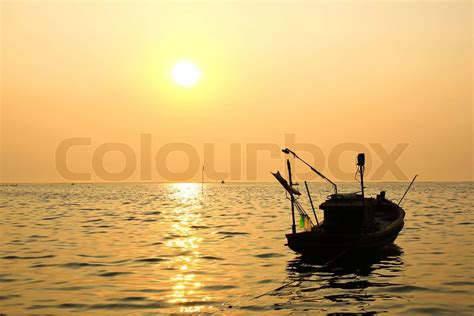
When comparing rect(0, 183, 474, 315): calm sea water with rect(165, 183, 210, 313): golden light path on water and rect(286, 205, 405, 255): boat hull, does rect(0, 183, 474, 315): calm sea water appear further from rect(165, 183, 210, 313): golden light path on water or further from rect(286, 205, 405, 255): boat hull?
rect(286, 205, 405, 255): boat hull

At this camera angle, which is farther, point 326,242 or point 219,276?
point 326,242

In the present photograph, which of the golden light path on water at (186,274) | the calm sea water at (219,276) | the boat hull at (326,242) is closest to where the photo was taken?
the calm sea water at (219,276)

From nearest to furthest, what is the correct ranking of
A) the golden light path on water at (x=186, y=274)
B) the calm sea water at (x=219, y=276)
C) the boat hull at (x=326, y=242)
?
the calm sea water at (x=219, y=276) → the golden light path on water at (x=186, y=274) → the boat hull at (x=326, y=242)

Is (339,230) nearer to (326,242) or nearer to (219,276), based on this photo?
(326,242)

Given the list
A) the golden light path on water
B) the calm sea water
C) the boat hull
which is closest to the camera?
the calm sea water

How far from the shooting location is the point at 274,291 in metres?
18.8

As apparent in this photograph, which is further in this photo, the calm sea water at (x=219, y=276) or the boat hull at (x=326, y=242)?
the boat hull at (x=326, y=242)

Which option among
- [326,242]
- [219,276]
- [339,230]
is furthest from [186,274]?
[339,230]

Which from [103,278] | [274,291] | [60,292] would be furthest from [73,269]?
[274,291]

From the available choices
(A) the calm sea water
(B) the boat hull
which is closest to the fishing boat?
(B) the boat hull

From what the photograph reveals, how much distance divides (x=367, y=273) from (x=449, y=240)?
529 inches

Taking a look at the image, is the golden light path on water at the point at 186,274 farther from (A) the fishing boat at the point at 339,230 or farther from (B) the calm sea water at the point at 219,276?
(A) the fishing boat at the point at 339,230

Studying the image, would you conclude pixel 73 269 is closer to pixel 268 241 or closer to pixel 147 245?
pixel 147 245

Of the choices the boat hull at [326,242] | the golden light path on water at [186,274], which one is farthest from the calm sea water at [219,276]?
the boat hull at [326,242]
